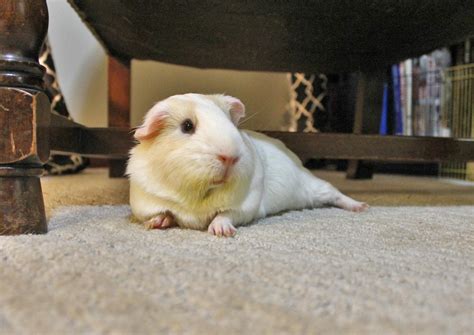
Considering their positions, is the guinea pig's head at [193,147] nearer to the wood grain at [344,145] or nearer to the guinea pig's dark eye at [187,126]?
the guinea pig's dark eye at [187,126]

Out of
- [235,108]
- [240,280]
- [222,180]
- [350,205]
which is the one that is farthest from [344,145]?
[240,280]

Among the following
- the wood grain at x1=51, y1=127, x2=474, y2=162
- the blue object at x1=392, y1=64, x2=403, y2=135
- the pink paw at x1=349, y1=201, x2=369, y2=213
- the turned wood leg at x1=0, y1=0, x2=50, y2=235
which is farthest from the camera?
the blue object at x1=392, y1=64, x2=403, y2=135

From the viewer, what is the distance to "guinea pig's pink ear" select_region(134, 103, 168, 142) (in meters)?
0.85

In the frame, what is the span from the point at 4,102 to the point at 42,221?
20cm

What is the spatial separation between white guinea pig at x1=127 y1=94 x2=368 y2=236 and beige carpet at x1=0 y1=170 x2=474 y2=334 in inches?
1.7

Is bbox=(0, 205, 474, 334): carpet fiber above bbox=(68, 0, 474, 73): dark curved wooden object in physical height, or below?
below

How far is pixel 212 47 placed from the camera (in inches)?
60.1

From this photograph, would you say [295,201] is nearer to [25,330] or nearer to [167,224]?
[167,224]

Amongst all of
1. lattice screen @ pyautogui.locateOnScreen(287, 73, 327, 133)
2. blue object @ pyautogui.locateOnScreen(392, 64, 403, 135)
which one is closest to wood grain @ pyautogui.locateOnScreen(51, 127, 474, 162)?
blue object @ pyautogui.locateOnScreen(392, 64, 403, 135)

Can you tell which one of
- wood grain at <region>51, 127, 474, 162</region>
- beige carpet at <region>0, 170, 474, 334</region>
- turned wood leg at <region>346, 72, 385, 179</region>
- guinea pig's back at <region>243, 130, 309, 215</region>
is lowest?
beige carpet at <region>0, 170, 474, 334</region>

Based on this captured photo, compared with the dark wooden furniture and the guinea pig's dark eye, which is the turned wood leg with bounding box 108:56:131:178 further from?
the guinea pig's dark eye

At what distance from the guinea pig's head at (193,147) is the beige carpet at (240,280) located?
10 cm

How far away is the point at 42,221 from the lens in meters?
0.77

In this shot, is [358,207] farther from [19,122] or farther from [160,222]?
[19,122]
